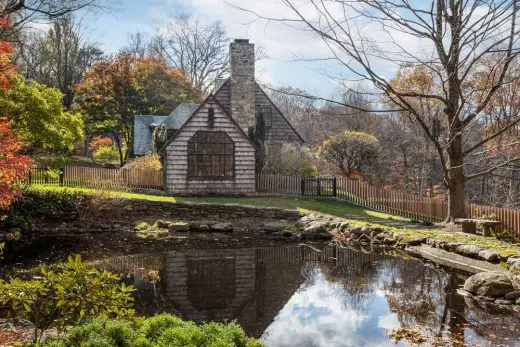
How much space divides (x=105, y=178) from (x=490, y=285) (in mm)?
22135

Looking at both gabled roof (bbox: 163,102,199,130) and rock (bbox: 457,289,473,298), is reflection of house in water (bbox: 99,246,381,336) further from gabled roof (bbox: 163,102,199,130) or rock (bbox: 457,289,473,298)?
gabled roof (bbox: 163,102,199,130)

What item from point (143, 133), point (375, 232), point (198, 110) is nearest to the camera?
point (375, 232)

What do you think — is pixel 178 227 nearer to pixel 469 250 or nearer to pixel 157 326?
pixel 469 250

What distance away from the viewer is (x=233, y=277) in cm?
1280

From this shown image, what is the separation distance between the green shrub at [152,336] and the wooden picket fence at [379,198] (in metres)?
12.1

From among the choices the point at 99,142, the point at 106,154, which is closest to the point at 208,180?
the point at 99,142

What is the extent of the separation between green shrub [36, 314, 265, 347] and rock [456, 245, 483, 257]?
9.29 metres

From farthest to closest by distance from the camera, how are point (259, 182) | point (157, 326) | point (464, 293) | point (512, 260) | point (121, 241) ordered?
1. point (259, 182)
2. point (121, 241)
3. point (512, 260)
4. point (464, 293)
5. point (157, 326)

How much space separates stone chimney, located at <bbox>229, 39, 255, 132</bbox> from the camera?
30.1 m

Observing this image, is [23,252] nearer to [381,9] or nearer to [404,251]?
[404,251]

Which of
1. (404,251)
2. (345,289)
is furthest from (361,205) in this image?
(345,289)

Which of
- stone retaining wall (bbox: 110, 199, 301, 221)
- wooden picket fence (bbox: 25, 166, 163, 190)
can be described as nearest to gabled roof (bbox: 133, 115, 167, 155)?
wooden picket fence (bbox: 25, 166, 163, 190)

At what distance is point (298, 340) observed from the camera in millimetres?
8258

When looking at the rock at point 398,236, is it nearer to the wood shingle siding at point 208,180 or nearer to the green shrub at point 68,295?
the wood shingle siding at point 208,180
